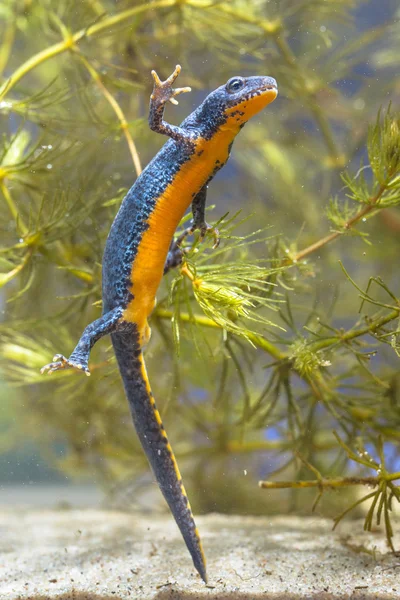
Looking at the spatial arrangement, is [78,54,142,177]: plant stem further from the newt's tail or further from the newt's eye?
the newt's tail

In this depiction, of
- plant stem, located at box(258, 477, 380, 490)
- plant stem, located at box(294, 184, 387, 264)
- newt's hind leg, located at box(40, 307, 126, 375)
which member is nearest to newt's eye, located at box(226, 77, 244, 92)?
plant stem, located at box(294, 184, 387, 264)

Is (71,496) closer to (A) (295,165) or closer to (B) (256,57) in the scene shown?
(A) (295,165)

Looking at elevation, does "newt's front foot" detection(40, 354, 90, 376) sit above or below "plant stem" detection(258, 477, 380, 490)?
above

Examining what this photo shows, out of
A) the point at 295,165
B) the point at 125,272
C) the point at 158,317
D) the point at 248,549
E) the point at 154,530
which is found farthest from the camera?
the point at 295,165

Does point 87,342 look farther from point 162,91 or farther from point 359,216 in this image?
point 359,216

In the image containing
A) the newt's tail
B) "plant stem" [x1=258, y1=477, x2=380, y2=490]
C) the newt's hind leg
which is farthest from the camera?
"plant stem" [x1=258, y1=477, x2=380, y2=490]

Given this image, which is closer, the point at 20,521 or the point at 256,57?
the point at 256,57

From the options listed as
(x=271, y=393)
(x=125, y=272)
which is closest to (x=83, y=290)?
(x=125, y=272)
